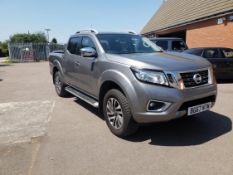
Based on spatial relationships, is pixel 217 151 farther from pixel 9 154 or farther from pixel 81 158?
pixel 9 154

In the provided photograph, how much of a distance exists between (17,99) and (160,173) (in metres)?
5.81

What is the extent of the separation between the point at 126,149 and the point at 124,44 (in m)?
2.31

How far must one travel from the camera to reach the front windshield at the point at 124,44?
505 centimetres

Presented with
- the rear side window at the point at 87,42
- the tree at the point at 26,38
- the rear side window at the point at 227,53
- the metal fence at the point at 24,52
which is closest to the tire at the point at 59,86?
the rear side window at the point at 87,42

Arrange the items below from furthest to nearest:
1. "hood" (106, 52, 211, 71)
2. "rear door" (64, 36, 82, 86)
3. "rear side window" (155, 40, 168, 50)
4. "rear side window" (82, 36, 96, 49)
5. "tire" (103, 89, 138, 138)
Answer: "rear side window" (155, 40, 168, 50)
"rear door" (64, 36, 82, 86)
"rear side window" (82, 36, 96, 49)
"tire" (103, 89, 138, 138)
"hood" (106, 52, 211, 71)

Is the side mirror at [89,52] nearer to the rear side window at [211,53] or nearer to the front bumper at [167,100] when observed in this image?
the front bumper at [167,100]

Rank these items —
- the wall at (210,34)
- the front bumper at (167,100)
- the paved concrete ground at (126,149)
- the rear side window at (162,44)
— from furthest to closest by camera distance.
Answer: the wall at (210,34) < the rear side window at (162,44) < the front bumper at (167,100) < the paved concrete ground at (126,149)

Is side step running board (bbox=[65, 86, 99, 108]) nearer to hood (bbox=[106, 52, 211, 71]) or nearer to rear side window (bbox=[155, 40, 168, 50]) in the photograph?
hood (bbox=[106, 52, 211, 71])

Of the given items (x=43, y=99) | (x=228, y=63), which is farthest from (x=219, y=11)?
(x=43, y=99)

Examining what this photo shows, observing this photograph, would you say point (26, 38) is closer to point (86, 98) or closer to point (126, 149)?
point (86, 98)

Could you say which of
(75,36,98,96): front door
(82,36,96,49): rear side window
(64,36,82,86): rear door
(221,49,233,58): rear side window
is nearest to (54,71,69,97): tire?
(64,36,82,86): rear door

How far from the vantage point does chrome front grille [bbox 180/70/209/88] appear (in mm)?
3908

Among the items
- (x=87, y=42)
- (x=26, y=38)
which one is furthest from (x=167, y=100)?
(x=26, y=38)

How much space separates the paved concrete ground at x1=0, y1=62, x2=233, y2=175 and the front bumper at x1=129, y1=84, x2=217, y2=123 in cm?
51
